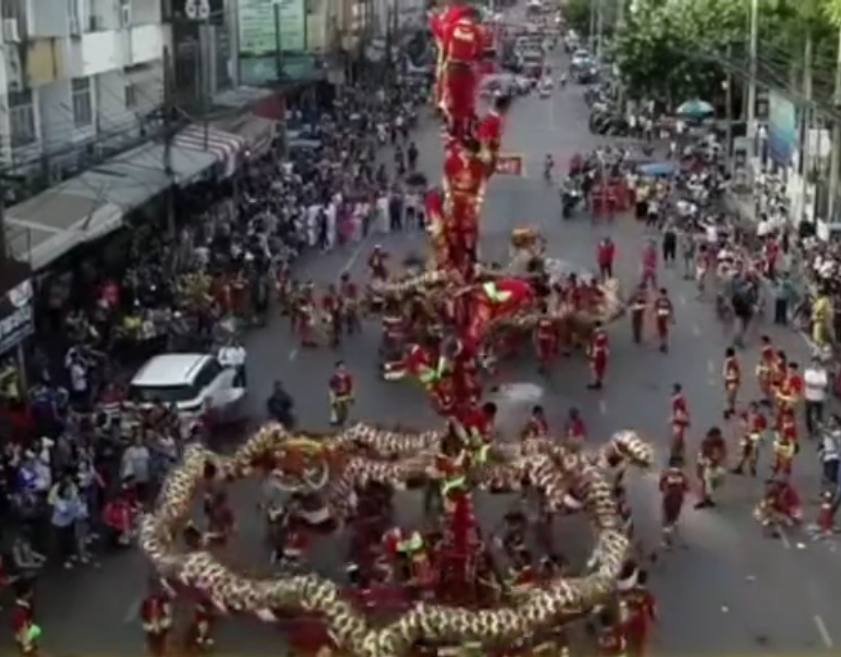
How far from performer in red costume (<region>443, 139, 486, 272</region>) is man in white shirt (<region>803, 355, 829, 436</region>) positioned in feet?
39.1

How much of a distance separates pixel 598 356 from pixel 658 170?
2588 cm

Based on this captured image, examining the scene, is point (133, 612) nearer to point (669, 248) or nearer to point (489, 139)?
point (489, 139)

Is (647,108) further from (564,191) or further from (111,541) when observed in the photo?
(111,541)

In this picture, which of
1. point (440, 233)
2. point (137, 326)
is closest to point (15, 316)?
point (137, 326)

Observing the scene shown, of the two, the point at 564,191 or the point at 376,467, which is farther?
the point at 564,191

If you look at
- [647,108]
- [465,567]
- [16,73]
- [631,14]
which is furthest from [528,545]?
[647,108]

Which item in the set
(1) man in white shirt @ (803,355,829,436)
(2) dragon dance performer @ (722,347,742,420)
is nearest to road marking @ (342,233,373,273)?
(2) dragon dance performer @ (722,347,742,420)

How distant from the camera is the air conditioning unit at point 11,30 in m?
31.4

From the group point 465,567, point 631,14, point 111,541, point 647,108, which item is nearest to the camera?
point 465,567

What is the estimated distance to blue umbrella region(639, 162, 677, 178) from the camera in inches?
2094

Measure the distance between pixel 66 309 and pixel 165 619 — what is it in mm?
15172

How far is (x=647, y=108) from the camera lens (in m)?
73.6

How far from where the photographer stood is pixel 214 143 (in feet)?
141

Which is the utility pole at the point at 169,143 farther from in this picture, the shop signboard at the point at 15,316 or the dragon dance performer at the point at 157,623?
the dragon dance performer at the point at 157,623
